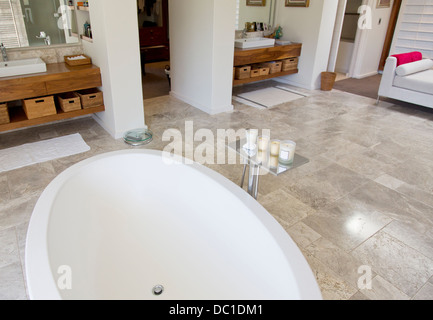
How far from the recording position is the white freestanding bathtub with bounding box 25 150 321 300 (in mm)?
1384

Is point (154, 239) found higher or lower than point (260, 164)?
lower

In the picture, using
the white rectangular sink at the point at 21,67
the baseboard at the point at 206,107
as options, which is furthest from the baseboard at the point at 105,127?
the baseboard at the point at 206,107

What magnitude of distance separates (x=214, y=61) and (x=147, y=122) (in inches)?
42.6

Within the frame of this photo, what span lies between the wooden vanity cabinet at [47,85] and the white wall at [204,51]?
1.31 meters

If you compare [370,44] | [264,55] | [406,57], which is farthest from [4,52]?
[370,44]

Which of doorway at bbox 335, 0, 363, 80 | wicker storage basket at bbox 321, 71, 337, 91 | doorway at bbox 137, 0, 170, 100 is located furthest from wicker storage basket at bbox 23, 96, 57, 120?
doorway at bbox 335, 0, 363, 80

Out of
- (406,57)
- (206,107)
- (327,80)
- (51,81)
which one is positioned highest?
(406,57)

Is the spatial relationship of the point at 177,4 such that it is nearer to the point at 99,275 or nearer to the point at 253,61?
the point at 253,61

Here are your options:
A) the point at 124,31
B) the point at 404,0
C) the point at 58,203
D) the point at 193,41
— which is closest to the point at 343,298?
the point at 58,203

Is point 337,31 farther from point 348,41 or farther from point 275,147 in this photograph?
point 275,147

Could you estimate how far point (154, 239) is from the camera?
82.6 inches

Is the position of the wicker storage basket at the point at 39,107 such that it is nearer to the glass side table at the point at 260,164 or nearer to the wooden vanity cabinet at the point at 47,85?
the wooden vanity cabinet at the point at 47,85

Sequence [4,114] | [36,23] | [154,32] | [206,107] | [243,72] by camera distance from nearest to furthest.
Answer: [4,114], [36,23], [206,107], [243,72], [154,32]

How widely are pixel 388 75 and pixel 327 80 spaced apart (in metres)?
0.96
